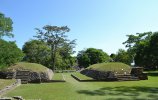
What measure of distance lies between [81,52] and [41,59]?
146 feet

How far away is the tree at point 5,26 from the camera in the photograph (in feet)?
80.5

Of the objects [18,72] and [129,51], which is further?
[129,51]

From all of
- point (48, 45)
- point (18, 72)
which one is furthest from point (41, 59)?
point (18, 72)

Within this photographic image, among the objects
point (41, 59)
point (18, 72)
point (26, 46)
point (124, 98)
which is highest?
point (26, 46)

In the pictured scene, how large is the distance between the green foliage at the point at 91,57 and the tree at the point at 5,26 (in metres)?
74.6

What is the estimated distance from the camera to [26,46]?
80.2 metres

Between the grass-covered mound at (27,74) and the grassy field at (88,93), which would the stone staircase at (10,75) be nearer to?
the grass-covered mound at (27,74)

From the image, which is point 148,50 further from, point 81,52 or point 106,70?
point 81,52

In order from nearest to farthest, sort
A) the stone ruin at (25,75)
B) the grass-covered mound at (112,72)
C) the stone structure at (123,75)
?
the stone ruin at (25,75)
the stone structure at (123,75)
the grass-covered mound at (112,72)

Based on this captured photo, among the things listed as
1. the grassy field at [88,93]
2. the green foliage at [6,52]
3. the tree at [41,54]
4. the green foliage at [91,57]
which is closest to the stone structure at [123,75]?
the grassy field at [88,93]

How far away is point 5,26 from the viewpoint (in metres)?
25.1

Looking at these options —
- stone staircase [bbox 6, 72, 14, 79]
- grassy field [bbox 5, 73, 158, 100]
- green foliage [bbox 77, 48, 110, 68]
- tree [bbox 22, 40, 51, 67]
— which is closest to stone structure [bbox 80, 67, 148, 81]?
grassy field [bbox 5, 73, 158, 100]

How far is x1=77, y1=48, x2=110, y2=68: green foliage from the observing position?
100375mm

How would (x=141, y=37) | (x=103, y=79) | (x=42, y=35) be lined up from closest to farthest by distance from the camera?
(x=103, y=79) → (x=42, y=35) → (x=141, y=37)
